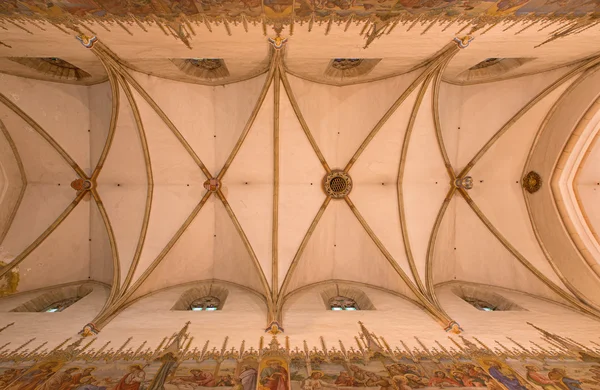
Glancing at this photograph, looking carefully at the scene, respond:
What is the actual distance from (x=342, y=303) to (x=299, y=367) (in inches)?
189

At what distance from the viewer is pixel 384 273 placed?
11797mm

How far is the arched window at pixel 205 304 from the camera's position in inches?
427

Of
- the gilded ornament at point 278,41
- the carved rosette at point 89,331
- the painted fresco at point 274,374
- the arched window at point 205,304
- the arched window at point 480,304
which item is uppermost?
the gilded ornament at point 278,41

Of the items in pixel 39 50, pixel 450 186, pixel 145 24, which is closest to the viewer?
pixel 145 24

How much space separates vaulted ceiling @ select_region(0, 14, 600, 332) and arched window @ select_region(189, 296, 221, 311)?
3.44 ft

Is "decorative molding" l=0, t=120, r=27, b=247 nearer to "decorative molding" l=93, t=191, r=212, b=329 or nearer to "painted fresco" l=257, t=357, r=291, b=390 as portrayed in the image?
"decorative molding" l=93, t=191, r=212, b=329

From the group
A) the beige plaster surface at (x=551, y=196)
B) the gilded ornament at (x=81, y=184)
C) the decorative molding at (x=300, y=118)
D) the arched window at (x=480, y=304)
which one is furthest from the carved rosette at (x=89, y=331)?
the beige plaster surface at (x=551, y=196)

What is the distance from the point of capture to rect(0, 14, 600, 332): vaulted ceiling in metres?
10.6

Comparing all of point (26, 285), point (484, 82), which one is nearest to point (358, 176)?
point (484, 82)

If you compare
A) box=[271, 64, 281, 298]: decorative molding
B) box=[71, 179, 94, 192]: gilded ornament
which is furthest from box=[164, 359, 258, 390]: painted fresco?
box=[71, 179, 94, 192]: gilded ornament

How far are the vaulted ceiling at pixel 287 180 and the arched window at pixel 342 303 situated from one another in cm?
107

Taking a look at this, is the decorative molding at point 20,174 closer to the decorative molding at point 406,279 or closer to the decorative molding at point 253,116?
the decorative molding at point 253,116

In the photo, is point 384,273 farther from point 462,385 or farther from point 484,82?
Result: point 484,82

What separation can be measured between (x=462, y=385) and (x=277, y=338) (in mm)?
4111
